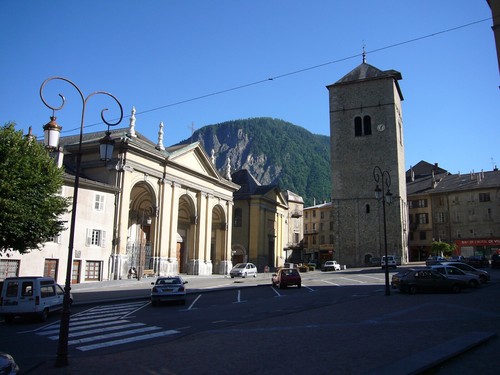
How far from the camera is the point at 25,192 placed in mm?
22094

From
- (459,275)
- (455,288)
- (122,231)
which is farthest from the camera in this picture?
(122,231)

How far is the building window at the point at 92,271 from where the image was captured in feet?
107

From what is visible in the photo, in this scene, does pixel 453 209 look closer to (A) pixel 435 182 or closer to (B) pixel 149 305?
(A) pixel 435 182

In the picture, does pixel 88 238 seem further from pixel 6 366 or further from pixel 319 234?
pixel 319 234

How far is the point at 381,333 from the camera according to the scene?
11312 mm

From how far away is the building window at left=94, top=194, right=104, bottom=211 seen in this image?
33.9 meters

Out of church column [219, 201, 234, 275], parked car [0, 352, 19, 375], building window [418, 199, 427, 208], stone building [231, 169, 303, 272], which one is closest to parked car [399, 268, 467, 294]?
parked car [0, 352, 19, 375]

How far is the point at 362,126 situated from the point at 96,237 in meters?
43.4

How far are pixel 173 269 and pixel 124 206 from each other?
365 inches

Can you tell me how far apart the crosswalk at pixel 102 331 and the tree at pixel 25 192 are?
22.3ft

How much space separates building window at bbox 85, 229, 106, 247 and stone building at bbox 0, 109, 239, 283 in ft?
0.25

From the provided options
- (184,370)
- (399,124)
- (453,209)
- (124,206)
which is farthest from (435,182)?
(184,370)

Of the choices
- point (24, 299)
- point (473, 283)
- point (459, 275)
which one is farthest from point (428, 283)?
point (24, 299)

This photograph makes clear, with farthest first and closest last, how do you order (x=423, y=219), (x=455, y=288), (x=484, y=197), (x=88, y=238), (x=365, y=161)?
(x=423, y=219) < (x=484, y=197) < (x=365, y=161) < (x=88, y=238) < (x=455, y=288)
